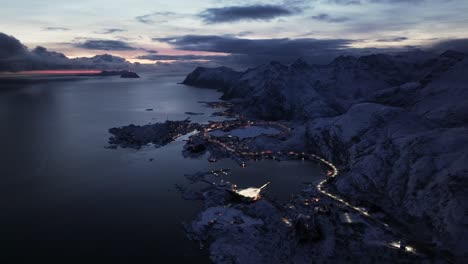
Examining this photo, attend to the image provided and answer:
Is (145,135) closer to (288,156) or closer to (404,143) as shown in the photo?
(288,156)

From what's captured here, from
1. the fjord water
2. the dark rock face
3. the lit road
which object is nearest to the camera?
the fjord water

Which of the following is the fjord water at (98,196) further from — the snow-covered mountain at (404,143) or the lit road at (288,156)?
the snow-covered mountain at (404,143)

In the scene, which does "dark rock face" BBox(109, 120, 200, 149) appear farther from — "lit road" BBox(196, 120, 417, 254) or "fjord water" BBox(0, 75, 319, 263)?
"lit road" BBox(196, 120, 417, 254)

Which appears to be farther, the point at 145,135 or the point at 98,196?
the point at 145,135

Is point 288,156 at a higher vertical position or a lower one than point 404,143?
lower

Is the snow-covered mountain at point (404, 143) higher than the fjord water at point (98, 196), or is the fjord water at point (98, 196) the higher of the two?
the snow-covered mountain at point (404, 143)

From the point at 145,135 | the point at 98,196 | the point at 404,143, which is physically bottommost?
the point at 98,196

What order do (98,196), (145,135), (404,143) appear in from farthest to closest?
(145,135)
(98,196)
(404,143)

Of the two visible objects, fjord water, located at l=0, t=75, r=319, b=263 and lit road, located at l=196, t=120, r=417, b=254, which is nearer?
fjord water, located at l=0, t=75, r=319, b=263

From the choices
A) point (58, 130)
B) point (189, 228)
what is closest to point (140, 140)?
point (58, 130)

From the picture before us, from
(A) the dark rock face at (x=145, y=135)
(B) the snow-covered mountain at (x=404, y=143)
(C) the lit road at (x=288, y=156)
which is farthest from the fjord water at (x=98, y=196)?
(B) the snow-covered mountain at (x=404, y=143)

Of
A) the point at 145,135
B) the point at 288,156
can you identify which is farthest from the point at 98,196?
the point at 288,156

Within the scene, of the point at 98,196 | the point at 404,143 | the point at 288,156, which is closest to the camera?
the point at 404,143

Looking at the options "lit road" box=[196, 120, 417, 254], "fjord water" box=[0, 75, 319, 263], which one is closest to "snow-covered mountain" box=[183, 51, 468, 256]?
"lit road" box=[196, 120, 417, 254]
